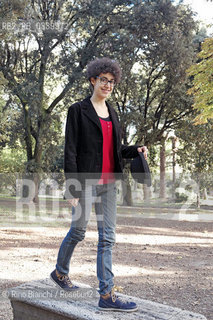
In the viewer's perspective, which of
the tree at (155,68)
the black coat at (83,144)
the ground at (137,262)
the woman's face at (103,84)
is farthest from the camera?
the tree at (155,68)

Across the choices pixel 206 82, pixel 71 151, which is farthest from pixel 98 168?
pixel 206 82

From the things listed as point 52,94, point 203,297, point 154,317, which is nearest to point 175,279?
point 203,297

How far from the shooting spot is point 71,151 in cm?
276

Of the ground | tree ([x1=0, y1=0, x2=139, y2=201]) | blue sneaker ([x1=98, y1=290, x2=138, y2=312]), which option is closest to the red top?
blue sneaker ([x1=98, y1=290, x2=138, y2=312])

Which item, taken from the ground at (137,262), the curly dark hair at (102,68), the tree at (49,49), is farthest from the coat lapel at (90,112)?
the tree at (49,49)

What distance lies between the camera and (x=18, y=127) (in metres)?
20.0

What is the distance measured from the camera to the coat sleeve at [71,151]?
2.73 meters

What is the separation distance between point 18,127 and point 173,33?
9923 mm

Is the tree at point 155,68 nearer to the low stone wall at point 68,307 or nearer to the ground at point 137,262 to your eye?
the ground at point 137,262

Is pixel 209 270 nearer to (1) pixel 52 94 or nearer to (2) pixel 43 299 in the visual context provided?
(2) pixel 43 299

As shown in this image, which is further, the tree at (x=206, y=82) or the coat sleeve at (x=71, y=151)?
the tree at (x=206, y=82)

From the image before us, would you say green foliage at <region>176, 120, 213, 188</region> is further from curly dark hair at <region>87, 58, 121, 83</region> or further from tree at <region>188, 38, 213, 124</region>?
curly dark hair at <region>87, 58, 121, 83</region>

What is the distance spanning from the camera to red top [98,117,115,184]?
2.84m

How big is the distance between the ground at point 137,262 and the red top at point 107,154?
1891 mm
